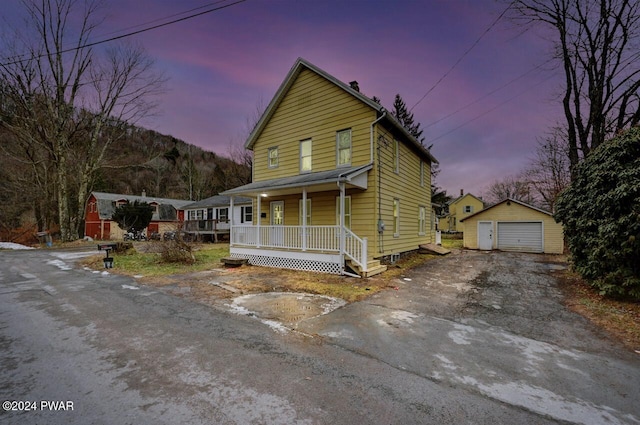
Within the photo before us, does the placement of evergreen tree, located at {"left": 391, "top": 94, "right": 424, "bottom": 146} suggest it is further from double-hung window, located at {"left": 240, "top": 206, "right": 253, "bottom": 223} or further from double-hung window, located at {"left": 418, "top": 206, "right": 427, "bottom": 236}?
double-hung window, located at {"left": 240, "top": 206, "right": 253, "bottom": 223}

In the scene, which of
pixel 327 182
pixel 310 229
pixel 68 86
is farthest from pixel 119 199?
pixel 327 182

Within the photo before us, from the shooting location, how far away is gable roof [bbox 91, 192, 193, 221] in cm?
3098

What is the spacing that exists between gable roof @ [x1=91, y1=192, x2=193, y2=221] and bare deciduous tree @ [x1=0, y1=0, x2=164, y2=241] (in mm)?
7927

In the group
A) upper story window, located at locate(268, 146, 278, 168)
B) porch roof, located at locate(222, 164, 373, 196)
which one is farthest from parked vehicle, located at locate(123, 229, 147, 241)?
porch roof, located at locate(222, 164, 373, 196)


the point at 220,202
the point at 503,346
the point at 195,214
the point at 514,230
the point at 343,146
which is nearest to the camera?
the point at 503,346

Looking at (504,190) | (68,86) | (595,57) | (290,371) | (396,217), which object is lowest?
(290,371)

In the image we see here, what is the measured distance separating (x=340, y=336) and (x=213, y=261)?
9957mm

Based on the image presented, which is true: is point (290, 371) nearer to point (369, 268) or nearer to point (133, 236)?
point (369, 268)

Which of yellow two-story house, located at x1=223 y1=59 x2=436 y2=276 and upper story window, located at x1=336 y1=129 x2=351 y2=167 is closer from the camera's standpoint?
yellow two-story house, located at x1=223 y1=59 x2=436 y2=276

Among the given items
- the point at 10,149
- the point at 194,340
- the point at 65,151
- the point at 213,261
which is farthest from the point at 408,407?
the point at 10,149

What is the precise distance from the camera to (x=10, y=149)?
23422mm

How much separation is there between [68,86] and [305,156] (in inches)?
877

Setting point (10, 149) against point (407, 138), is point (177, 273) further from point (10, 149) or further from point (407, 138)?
point (10, 149)

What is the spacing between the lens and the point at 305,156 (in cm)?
1271
